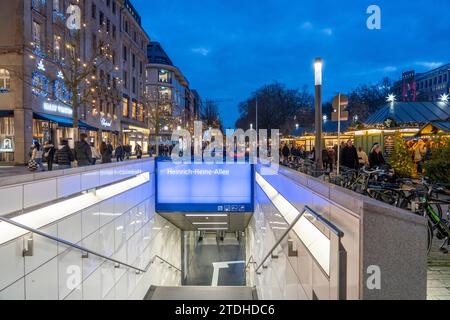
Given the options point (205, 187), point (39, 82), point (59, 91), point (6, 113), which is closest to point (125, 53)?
point (59, 91)

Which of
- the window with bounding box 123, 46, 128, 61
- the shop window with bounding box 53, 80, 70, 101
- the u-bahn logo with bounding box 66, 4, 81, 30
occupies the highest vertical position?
the window with bounding box 123, 46, 128, 61

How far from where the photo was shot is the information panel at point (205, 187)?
18.9 m

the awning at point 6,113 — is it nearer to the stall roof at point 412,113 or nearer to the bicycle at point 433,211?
the stall roof at point 412,113

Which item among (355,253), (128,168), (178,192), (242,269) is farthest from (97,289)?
(242,269)

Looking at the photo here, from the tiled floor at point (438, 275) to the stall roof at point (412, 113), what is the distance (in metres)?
21.4

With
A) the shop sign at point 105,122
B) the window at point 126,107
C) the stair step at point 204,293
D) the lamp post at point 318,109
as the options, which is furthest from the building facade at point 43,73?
the lamp post at point 318,109

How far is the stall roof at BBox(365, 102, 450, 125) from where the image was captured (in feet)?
90.0

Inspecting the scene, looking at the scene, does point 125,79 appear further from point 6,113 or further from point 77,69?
point 6,113

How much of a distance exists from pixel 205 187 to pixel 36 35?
714 inches

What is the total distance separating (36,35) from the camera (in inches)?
1099

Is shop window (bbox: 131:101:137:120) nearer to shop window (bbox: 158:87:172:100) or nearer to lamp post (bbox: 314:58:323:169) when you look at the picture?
shop window (bbox: 158:87:172:100)

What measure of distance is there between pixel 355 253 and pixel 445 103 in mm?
32973

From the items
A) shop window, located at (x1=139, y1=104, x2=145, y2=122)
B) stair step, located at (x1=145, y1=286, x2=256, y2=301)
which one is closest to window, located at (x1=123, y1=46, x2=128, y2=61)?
shop window, located at (x1=139, y1=104, x2=145, y2=122)

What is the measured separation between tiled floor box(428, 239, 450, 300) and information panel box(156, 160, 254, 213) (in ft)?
39.8
